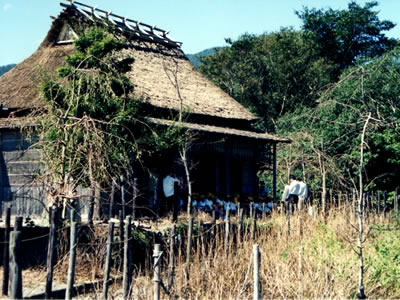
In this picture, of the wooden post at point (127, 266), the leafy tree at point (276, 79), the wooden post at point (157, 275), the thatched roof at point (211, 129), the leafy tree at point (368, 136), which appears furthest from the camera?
the leafy tree at point (276, 79)

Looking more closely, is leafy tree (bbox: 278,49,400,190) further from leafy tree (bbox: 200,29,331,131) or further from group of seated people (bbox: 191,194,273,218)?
leafy tree (bbox: 200,29,331,131)

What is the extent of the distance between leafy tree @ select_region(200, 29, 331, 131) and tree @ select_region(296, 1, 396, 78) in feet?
9.77

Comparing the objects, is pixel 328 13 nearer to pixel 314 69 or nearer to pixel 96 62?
pixel 314 69

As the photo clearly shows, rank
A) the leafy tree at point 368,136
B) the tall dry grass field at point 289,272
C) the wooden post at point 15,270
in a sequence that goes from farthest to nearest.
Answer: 1. the leafy tree at point 368,136
2. the tall dry grass field at point 289,272
3. the wooden post at point 15,270

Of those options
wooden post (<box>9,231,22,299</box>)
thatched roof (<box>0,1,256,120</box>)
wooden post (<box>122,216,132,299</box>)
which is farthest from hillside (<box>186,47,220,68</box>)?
wooden post (<box>9,231,22,299</box>)

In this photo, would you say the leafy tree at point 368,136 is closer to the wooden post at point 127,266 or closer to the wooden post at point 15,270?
the wooden post at point 127,266

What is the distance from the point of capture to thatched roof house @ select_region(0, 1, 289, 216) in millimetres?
14727

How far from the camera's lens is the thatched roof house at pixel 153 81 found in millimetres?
14727

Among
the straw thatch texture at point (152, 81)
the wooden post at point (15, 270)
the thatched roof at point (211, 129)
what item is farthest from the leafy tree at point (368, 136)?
the wooden post at point (15, 270)

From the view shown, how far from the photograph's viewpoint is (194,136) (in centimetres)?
1477

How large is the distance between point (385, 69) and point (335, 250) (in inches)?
503

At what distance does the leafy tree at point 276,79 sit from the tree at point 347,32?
2979 mm

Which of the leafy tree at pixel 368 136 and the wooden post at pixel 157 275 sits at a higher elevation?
the leafy tree at pixel 368 136

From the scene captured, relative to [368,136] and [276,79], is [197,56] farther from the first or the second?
[368,136]
